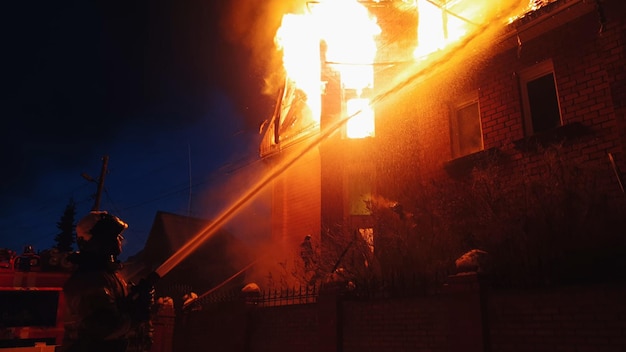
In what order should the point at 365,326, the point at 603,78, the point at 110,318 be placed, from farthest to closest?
the point at 603,78, the point at 365,326, the point at 110,318

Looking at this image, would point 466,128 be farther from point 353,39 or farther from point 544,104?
point 353,39

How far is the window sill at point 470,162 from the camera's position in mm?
9383

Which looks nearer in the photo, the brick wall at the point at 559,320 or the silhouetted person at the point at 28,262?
the brick wall at the point at 559,320

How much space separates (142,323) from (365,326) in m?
4.42

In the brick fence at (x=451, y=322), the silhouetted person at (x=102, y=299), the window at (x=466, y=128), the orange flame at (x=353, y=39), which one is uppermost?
A: the orange flame at (x=353, y=39)

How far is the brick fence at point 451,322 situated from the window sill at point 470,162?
12.5ft

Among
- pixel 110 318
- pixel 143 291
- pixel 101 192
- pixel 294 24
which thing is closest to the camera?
pixel 110 318

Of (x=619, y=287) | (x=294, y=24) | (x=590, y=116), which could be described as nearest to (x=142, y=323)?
(x=619, y=287)

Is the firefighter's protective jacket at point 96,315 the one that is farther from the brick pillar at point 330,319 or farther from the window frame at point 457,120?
the window frame at point 457,120

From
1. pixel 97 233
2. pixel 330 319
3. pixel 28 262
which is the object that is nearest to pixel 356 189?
pixel 330 319

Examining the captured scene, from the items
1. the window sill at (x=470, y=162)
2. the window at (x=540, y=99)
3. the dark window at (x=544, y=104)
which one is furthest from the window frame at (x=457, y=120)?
the dark window at (x=544, y=104)

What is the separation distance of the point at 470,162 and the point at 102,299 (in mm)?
8002

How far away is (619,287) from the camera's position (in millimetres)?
5094

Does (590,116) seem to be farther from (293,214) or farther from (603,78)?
(293,214)
